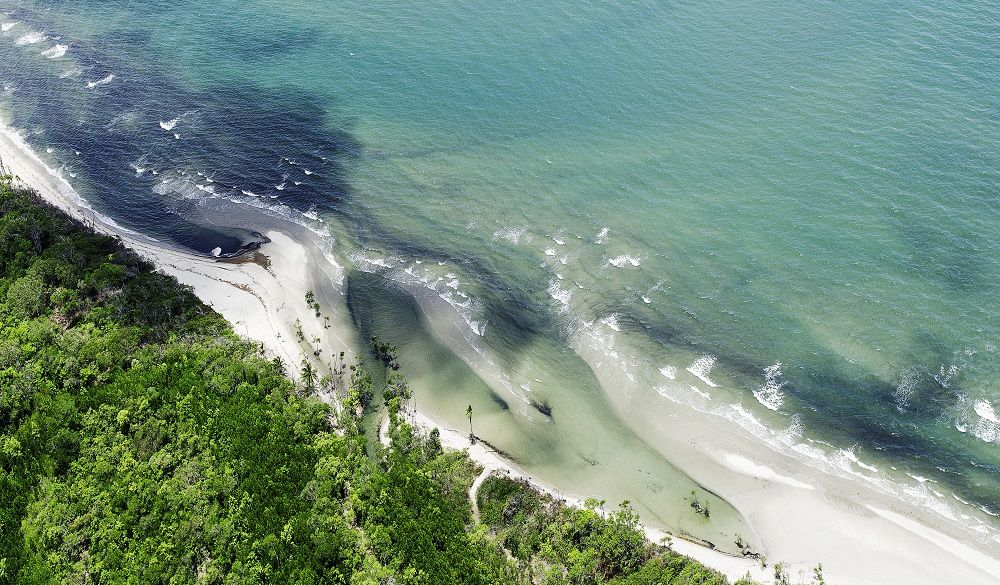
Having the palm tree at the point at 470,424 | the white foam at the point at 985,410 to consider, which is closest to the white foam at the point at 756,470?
the white foam at the point at 985,410

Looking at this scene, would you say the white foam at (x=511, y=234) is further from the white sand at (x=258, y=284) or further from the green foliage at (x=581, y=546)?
the green foliage at (x=581, y=546)

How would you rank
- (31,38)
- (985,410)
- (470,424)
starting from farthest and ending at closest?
(31,38) → (470,424) → (985,410)

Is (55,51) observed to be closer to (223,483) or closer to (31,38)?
(31,38)

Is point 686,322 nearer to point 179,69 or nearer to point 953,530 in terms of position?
point 953,530

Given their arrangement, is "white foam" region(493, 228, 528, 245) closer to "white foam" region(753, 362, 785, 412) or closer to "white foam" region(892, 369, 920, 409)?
"white foam" region(753, 362, 785, 412)

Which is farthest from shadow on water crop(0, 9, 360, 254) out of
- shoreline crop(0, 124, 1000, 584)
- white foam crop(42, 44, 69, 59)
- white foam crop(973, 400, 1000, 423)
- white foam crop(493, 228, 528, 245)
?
white foam crop(973, 400, 1000, 423)

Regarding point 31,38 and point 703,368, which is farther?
point 31,38

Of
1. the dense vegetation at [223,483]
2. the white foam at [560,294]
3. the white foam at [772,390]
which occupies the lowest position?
the dense vegetation at [223,483]

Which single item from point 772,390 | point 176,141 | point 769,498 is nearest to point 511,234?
point 772,390
